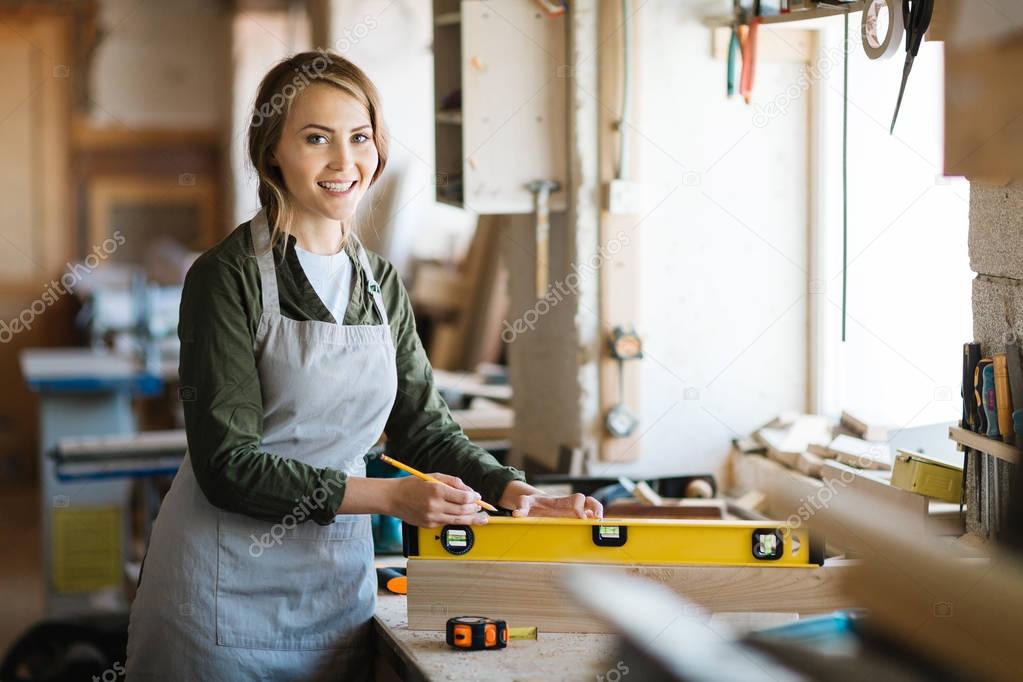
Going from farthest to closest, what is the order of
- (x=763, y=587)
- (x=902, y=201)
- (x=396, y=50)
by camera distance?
(x=396, y=50) < (x=902, y=201) < (x=763, y=587)

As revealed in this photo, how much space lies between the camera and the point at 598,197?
3102mm

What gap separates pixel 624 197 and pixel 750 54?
1.49 ft

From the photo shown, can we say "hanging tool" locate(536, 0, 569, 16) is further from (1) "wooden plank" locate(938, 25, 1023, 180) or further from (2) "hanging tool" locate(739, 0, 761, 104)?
(1) "wooden plank" locate(938, 25, 1023, 180)

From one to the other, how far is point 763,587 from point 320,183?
948 millimetres

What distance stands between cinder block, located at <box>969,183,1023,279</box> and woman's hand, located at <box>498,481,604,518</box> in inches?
31.9

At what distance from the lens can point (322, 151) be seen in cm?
204

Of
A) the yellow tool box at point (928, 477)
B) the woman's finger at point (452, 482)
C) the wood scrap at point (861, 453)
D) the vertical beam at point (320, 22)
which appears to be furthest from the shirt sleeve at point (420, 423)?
the vertical beam at point (320, 22)

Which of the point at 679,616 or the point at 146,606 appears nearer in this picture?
the point at 679,616

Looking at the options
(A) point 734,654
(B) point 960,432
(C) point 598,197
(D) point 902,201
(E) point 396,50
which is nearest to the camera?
(A) point 734,654

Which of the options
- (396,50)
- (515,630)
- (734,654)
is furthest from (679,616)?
(396,50)

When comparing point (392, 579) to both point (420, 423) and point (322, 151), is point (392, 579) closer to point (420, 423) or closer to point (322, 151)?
point (420, 423)

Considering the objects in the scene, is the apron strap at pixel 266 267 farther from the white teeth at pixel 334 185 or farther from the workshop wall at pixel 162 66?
the workshop wall at pixel 162 66

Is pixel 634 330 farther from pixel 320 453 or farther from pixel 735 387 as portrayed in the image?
pixel 320 453

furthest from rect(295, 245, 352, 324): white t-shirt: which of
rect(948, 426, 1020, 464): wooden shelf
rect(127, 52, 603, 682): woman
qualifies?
rect(948, 426, 1020, 464): wooden shelf
